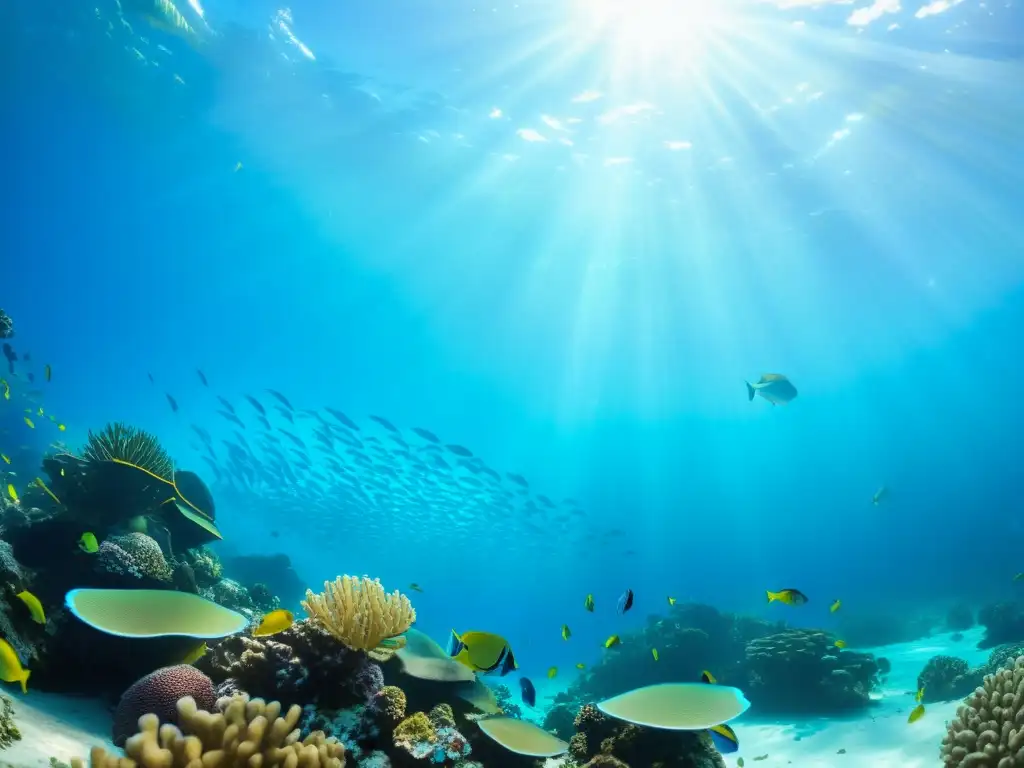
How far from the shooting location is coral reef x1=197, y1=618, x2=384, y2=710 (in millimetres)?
3854

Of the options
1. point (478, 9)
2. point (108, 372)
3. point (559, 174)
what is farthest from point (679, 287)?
point (108, 372)

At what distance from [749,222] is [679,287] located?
6603 mm

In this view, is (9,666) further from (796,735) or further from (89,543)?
(796,735)

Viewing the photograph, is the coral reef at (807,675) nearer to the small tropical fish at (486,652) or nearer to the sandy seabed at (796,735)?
the sandy seabed at (796,735)

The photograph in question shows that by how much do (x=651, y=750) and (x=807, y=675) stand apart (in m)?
9.53

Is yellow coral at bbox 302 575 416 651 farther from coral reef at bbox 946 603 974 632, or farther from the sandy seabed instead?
coral reef at bbox 946 603 974 632

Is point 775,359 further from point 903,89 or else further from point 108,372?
point 108,372

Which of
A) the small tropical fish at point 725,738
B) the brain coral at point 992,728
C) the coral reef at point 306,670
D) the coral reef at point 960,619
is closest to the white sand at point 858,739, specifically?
the brain coral at point 992,728

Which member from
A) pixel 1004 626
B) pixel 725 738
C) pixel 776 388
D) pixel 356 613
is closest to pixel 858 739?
pixel 725 738

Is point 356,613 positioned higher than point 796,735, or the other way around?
point 796,735

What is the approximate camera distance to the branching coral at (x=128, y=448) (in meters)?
7.55

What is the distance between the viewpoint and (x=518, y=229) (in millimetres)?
27484

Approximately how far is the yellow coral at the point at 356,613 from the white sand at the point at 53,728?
1658 mm

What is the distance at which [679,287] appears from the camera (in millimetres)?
31969
